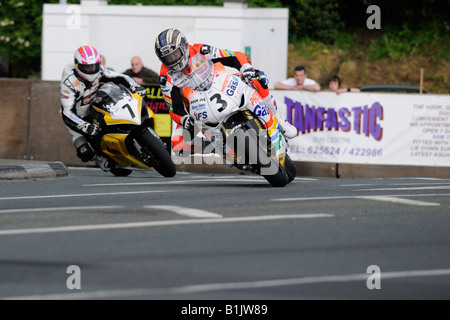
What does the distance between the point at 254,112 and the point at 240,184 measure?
1.46 m

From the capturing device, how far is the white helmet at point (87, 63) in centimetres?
1400

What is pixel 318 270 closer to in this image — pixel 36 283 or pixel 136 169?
pixel 36 283

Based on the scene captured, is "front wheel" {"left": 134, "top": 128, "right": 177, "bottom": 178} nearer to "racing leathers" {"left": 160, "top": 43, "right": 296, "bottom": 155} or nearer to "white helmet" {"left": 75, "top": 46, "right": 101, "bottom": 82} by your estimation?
"white helmet" {"left": 75, "top": 46, "right": 101, "bottom": 82}

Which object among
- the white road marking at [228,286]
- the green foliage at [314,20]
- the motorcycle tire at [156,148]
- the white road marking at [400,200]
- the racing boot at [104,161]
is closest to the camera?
Answer: the white road marking at [228,286]

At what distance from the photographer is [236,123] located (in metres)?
12.2

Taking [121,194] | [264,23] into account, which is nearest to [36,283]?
[121,194]

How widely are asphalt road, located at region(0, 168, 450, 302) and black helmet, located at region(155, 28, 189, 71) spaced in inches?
55.1

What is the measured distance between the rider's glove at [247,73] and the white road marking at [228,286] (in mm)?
5224

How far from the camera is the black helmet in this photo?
1229 centimetres

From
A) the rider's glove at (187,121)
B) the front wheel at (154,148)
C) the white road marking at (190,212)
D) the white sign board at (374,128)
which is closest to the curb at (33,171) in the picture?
the front wheel at (154,148)

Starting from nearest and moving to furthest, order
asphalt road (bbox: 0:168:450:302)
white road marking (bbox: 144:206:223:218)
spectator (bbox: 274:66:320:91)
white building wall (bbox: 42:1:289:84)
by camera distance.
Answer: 1. asphalt road (bbox: 0:168:450:302)
2. white road marking (bbox: 144:206:223:218)
3. spectator (bbox: 274:66:320:91)
4. white building wall (bbox: 42:1:289:84)

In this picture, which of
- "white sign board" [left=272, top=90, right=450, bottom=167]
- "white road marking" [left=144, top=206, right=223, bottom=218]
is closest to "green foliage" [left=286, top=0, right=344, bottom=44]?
"white sign board" [left=272, top=90, right=450, bottom=167]

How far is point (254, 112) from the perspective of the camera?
12422 millimetres

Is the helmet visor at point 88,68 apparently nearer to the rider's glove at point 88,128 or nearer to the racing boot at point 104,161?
the rider's glove at point 88,128
